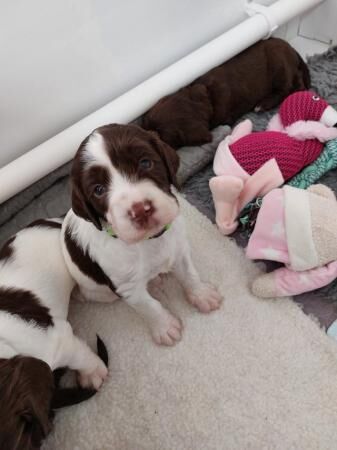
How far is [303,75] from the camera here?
8.64 ft

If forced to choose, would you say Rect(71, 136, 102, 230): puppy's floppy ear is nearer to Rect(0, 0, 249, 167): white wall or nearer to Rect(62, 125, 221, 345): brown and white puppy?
Rect(62, 125, 221, 345): brown and white puppy

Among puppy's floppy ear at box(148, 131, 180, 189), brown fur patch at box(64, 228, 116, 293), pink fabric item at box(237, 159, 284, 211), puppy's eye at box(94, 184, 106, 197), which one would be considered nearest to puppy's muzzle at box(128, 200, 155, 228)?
puppy's eye at box(94, 184, 106, 197)

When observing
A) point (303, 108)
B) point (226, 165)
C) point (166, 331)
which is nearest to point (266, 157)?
point (226, 165)

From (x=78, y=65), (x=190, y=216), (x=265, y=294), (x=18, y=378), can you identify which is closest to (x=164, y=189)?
(x=18, y=378)

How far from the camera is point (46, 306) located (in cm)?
158

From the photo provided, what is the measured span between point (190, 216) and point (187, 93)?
72 centimetres

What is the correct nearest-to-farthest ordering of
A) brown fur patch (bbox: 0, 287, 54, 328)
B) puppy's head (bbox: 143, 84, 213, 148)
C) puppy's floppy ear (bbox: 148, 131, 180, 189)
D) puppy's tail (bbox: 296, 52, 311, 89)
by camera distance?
puppy's floppy ear (bbox: 148, 131, 180, 189) → brown fur patch (bbox: 0, 287, 54, 328) → puppy's head (bbox: 143, 84, 213, 148) → puppy's tail (bbox: 296, 52, 311, 89)

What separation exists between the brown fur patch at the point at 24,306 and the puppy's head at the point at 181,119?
3.81 feet

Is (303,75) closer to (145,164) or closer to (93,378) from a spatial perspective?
(145,164)

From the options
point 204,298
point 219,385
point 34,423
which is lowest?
point 219,385

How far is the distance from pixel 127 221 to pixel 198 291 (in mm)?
779

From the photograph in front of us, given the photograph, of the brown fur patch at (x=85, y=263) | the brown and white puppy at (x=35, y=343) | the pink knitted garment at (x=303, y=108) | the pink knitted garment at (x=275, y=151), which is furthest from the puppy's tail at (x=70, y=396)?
the pink knitted garment at (x=303, y=108)

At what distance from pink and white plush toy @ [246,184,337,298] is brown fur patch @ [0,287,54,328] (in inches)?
34.2

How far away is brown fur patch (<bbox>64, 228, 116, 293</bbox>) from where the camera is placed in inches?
59.6
